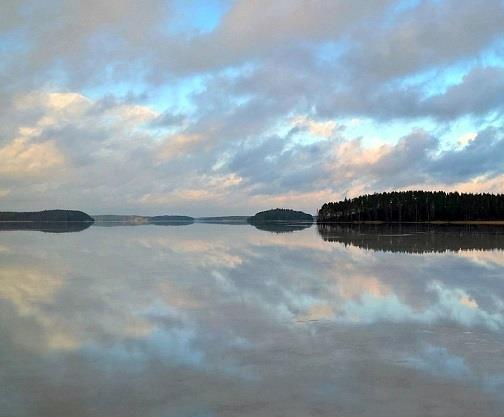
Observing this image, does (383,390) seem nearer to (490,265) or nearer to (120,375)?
(120,375)

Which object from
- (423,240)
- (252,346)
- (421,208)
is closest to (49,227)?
(423,240)

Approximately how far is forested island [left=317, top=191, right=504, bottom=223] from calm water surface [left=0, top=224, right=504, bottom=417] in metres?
116

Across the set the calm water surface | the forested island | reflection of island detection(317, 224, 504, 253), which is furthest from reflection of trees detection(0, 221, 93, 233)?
the forested island

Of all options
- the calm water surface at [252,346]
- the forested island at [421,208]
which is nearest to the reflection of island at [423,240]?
the calm water surface at [252,346]

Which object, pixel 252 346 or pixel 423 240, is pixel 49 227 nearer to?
pixel 423 240

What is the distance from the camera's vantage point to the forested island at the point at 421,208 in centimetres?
12219

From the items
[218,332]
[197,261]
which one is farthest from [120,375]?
[197,261]

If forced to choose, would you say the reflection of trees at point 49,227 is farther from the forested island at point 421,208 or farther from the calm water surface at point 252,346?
the forested island at point 421,208

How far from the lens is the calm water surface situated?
5.91 m

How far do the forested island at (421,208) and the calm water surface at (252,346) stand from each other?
380ft

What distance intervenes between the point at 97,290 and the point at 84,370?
297 inches

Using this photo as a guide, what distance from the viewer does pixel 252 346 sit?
8.37 metres

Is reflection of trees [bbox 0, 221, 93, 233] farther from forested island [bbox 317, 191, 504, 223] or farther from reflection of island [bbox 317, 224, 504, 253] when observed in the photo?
forested island [bbox 317, 191, 504, 223]

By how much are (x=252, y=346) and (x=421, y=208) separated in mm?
131215
